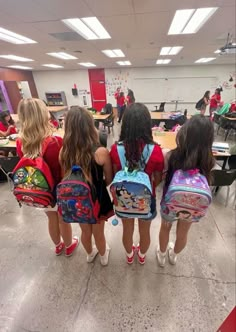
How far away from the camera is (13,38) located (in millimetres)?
3451

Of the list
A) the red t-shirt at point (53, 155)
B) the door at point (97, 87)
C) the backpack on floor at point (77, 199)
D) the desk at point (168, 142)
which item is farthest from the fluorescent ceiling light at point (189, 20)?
the door at point (97, 87)

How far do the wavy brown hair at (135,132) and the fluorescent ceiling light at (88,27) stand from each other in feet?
8.33

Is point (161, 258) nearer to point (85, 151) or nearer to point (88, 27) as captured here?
point (85, 151)

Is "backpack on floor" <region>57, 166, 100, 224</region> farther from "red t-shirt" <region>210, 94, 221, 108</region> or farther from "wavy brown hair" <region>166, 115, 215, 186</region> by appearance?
"red t-shirt" <region>210, 94, 221, 108</region>

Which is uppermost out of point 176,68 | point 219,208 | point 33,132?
point 176,68

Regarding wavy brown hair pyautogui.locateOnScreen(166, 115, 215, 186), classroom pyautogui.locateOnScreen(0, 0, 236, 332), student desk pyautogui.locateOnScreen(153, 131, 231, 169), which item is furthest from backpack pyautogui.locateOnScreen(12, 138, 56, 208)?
student desk pyautogui.locateOnScreen(153, 131, 231, 169)

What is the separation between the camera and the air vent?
3088 mm

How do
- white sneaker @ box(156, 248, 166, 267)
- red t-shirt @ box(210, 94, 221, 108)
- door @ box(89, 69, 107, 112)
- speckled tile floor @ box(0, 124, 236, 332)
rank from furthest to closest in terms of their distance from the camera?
door @ box(89, 69, 107, 112)
red t-shirt @ box(210, 94, 221, 108)
white sneaker @ box(156, 248, 166, 267)
speckled tile floor @ box(0, 124, 236, 332)

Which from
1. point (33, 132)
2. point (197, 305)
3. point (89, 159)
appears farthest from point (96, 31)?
point (197, 305)

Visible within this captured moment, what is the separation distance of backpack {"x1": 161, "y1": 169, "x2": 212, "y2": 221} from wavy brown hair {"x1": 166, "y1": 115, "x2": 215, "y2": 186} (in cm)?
6

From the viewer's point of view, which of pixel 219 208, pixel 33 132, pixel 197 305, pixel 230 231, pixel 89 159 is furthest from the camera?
pixel 219 208

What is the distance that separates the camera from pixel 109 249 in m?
1.70

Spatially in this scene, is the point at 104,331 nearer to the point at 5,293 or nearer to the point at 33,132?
the point at 5,293

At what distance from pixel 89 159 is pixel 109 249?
1182 mm
